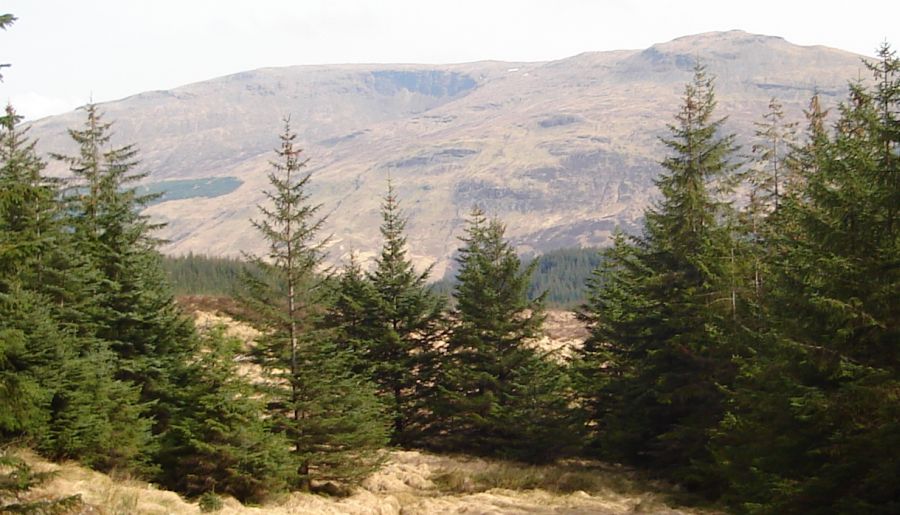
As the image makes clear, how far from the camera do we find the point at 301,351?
2339 cm

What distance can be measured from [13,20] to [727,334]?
21.2 metres

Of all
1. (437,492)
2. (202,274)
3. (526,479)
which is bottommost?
(202,274)

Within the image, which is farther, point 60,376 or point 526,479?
point 526,479

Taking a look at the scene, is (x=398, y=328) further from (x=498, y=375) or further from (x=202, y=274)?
(x=202, y=274)

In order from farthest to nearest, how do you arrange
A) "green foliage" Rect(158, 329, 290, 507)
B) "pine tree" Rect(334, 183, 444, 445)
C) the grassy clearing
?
"pine tree" Rect(334, 183, 444, 445)
the grassy clearing
"green foliage" Rect(158, 329, 290, 507)

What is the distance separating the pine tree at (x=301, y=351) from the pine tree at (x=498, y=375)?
7.20m

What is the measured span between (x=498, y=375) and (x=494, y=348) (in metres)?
1.14

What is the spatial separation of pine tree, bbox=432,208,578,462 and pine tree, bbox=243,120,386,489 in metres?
7.20

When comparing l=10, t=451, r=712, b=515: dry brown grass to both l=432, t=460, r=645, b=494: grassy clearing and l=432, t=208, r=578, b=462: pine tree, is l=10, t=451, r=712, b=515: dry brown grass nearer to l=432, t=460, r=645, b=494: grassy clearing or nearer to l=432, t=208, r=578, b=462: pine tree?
l=432, t=460, r=645, b=494: grassy clearing

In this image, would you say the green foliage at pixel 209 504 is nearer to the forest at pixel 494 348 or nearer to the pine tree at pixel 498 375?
the forest at pixel 494 348

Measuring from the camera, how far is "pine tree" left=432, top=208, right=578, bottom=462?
29453 millimetres

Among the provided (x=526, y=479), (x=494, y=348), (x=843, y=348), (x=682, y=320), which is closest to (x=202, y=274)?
(x=494, y=348)

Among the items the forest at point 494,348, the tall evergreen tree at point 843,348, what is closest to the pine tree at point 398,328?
the forest at point 494,348

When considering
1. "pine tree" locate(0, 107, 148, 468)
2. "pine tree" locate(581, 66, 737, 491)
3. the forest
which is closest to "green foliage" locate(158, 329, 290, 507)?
the forest
